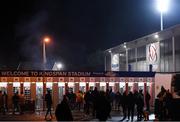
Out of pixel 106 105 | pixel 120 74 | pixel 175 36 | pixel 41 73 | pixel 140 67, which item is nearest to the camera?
pixel 106 105

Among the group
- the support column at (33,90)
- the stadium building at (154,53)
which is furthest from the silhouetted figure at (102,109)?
the stadium building at (154,53)

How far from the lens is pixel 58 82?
38531 millimetres

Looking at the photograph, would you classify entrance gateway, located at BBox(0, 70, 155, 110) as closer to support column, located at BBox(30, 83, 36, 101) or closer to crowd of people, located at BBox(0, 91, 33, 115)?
support column, located at BBox(30, 83, 36, 101)

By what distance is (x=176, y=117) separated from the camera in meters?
24.6

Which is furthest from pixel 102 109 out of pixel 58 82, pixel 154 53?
pixel 154 53

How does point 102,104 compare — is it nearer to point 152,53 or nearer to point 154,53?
point 154,53

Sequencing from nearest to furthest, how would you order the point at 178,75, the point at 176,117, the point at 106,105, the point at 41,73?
the point at 106,105 → the point at 176,117 → the point at 178,75 → the point at 41,73

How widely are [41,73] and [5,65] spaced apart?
44.2 meters

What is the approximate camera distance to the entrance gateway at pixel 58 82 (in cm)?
3694

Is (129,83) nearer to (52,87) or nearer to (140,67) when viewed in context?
(52,87)

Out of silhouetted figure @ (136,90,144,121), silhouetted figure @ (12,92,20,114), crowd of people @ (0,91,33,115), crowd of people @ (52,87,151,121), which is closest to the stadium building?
crowd of people @ (52,87,151,121)

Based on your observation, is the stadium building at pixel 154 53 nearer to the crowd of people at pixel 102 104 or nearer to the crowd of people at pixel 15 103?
the crowd of people at pixel 102 104

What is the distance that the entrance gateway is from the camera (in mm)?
36938

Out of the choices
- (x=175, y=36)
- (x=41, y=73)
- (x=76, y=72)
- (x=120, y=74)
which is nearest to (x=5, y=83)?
(x=41, y=73)
